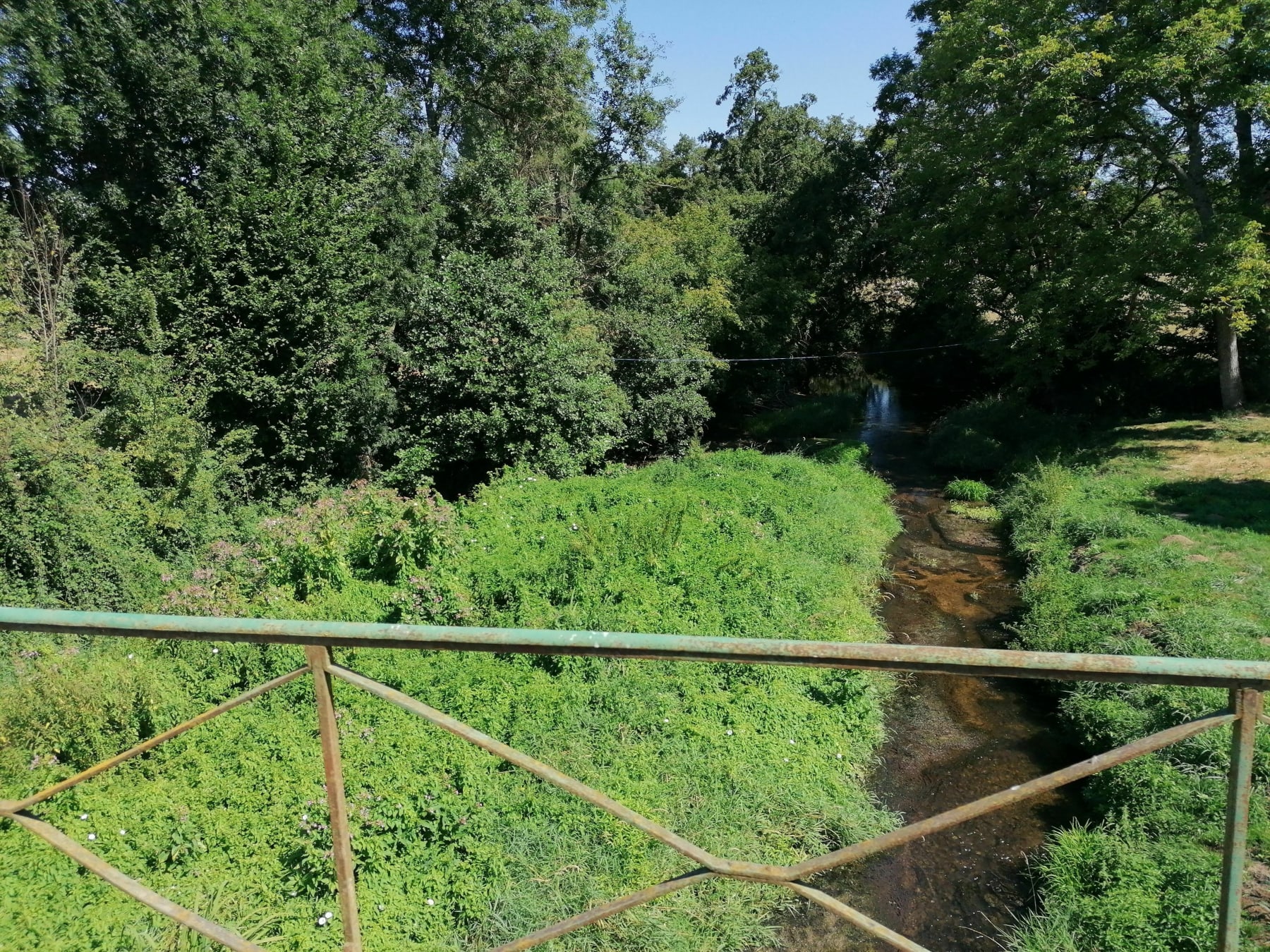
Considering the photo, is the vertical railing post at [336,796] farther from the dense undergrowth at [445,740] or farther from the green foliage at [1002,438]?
the green foliage at [1002,438]

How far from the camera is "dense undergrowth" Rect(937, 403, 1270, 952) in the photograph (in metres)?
4.98

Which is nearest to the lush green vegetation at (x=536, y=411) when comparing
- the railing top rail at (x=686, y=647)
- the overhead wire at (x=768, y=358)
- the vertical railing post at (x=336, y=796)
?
the overhead wire at (x=768, y=358)

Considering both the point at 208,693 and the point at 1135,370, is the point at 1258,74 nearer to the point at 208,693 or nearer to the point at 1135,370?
the point at 1135,370

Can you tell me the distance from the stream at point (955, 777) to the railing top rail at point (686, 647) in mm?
4234

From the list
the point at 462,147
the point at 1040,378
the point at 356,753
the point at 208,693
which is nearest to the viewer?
the point at 356,753

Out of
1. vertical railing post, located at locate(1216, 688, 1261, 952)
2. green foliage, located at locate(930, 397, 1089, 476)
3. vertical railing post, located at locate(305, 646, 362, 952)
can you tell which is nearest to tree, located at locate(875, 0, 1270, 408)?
green foliage, located at locate(930, 397, 1089, 476)

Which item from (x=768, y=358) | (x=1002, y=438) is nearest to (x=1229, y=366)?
(x=1002, y=438)

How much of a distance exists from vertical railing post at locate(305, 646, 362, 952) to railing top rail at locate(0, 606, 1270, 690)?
7cm

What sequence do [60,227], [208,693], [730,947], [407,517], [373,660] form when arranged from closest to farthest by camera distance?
[730,947] < [208,693] < [373,660] < [407,517] < [60,227]

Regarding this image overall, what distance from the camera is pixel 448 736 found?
20.3 feet

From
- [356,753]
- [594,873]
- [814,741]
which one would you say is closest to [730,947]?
[594,873]

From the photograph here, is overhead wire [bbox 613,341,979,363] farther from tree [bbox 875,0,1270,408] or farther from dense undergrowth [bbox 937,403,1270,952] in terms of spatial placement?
dense undergrowth [bbox 937,403,1270,952]

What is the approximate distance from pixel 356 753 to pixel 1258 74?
59.8 ft

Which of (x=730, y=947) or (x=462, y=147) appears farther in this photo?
(x=462, y=147)
